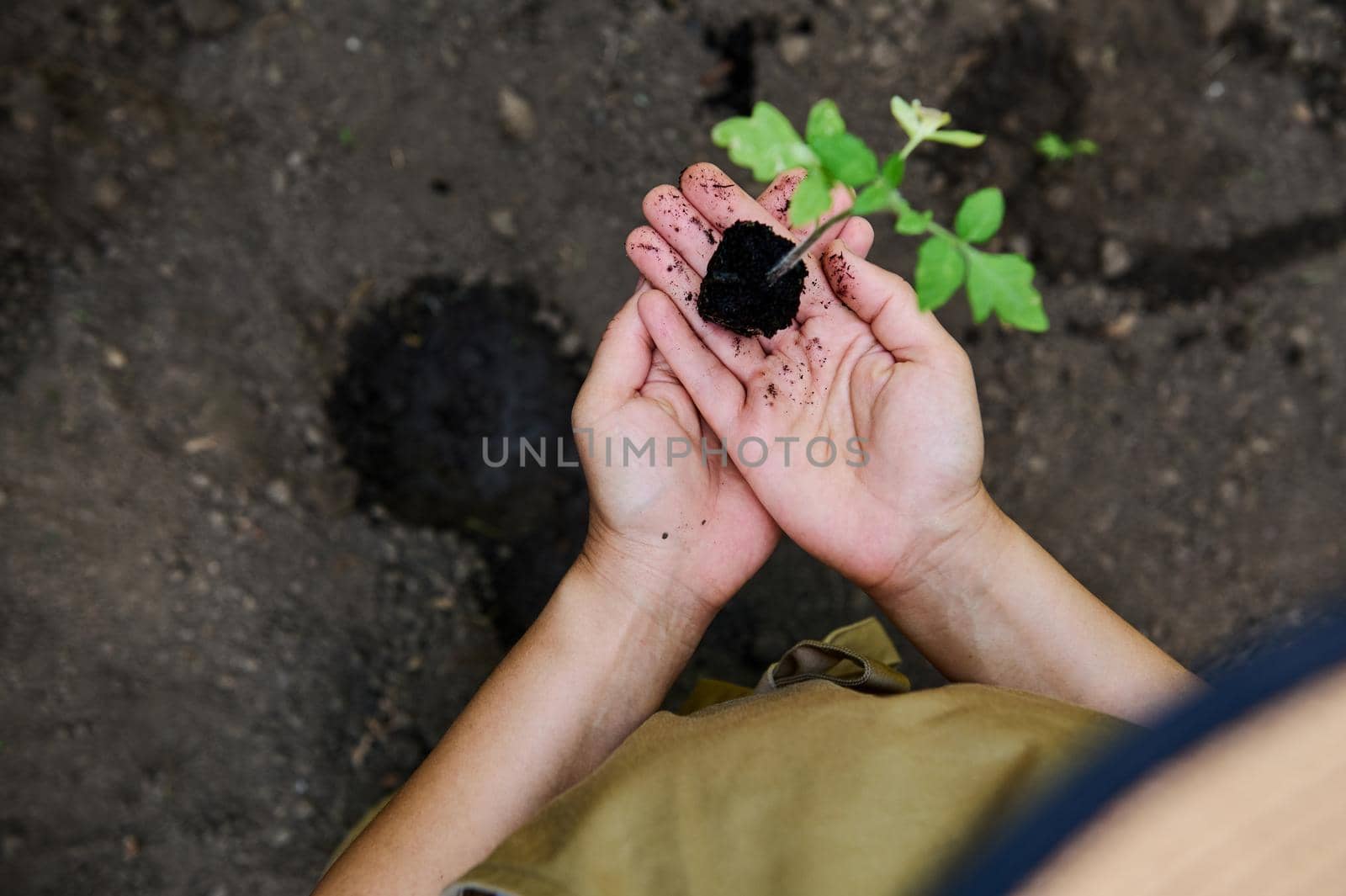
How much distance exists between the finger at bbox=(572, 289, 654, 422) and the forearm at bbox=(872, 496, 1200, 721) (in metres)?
0.74

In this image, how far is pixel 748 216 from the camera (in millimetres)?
1849

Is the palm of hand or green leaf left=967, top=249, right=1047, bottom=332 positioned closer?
green leaf left=967, top=249, right=1047, bottom=332

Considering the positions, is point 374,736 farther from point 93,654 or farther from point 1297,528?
point 1297,528

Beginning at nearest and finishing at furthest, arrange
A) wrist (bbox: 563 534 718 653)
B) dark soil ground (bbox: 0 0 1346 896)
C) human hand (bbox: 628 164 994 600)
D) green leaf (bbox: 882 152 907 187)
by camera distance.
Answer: green leaf (bbox: 882 152 907 187) < human hand (bbox: 628 164 994 600) < wrist (bbox: 563 534 718 653) < dark soil ground (bbox: 0 0 1346 896)

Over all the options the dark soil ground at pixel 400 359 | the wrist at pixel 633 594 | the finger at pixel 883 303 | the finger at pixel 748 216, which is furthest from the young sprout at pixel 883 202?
the dark soil ground at pixel 400 359

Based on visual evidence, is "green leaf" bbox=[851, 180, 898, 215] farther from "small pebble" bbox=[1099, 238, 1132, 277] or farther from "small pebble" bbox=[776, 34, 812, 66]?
"small pebble" bbox=[1099, 238, 1132, 277]

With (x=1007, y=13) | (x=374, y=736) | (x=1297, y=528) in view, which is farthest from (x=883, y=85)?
(x=374, y=736)

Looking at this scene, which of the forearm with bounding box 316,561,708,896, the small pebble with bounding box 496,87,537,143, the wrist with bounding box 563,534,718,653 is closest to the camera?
the forearm with bounding box 316,561,708,896

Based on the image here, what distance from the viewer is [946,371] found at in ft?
5.45

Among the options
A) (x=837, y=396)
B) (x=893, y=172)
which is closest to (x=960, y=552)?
(x=837, y=396)

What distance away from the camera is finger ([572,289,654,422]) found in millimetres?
1756

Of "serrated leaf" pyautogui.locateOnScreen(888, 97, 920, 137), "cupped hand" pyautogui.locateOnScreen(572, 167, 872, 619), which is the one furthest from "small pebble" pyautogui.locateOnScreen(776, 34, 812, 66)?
"serrated leaf" pyautogui.locateOnScreen(888, 97, 920, 137)

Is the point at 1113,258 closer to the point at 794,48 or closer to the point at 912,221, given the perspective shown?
the point at 794,48

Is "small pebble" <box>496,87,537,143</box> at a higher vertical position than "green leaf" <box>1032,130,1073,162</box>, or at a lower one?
higher
